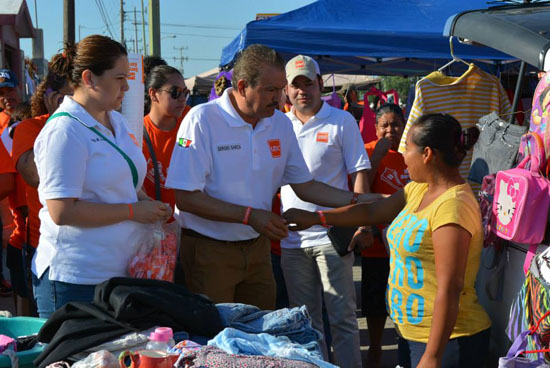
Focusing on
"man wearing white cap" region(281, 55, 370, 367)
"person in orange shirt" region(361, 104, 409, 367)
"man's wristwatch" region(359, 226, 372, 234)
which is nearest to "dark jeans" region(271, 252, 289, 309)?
"man wearing white cap" region(281, 55, 370, 367)

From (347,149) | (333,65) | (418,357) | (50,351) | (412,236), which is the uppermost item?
(333,65)

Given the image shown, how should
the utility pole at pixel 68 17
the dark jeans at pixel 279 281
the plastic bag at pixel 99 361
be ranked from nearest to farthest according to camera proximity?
the plastic bag at pixel 99 361
the dark jeans at pixel 279 281
the utility pole at pixel 68 17

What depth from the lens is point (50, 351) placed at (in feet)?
7.08

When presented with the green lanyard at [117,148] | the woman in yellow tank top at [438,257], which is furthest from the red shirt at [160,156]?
the woman in yellow tank top at [438,257]

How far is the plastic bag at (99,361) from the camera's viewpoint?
77.9 inches

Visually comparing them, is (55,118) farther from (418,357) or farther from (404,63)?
(404,63)

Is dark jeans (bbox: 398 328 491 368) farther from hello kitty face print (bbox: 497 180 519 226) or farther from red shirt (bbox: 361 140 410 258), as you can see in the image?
red shirt (bbox: 361 140 410 258)

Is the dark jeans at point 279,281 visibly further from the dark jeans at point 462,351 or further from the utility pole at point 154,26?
the utility pole at point 154,26

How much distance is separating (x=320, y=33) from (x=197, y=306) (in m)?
5.99

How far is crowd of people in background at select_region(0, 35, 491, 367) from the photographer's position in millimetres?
2701

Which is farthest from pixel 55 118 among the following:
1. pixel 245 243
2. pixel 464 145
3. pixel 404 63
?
pixel 404 63

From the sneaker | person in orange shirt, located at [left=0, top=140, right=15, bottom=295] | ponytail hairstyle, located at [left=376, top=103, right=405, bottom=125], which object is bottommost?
the sneaker

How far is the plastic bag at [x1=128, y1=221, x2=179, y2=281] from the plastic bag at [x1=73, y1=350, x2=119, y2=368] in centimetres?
69

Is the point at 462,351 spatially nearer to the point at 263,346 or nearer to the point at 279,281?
the point at 263,346
